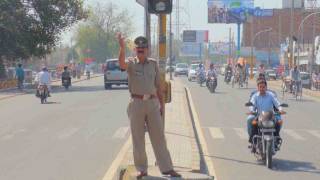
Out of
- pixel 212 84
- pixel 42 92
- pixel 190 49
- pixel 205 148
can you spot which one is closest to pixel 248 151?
pixel 205 148

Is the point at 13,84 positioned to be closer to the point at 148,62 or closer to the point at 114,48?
the point at 148,62

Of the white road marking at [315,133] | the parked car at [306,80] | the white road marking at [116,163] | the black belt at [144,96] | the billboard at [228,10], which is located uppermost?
the billboard at [228,10]

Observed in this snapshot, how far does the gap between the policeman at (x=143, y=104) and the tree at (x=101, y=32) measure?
122091 mm

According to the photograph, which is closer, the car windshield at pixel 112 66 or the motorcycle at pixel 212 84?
the motorcycle at pixel 212 84

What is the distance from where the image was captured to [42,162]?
531 inches

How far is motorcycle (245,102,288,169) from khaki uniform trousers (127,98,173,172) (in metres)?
3.44

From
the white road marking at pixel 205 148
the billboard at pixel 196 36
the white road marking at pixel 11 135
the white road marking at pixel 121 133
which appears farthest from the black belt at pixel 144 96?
the billboard at pixel 196 36

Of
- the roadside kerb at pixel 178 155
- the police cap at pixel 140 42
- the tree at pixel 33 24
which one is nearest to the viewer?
the police cap at pixel 140 42

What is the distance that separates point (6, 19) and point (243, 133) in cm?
3798

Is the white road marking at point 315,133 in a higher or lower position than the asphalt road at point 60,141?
lower

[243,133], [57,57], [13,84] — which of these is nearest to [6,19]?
[13,84]

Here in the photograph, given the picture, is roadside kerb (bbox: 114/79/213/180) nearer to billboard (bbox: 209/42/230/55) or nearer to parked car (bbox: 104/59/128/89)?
parked car (bbox: 104/59/128/89)

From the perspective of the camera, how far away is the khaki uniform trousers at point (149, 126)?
1005 cm

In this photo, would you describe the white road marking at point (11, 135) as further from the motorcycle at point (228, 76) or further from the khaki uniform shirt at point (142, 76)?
the motorcycle at point (228, 76)
